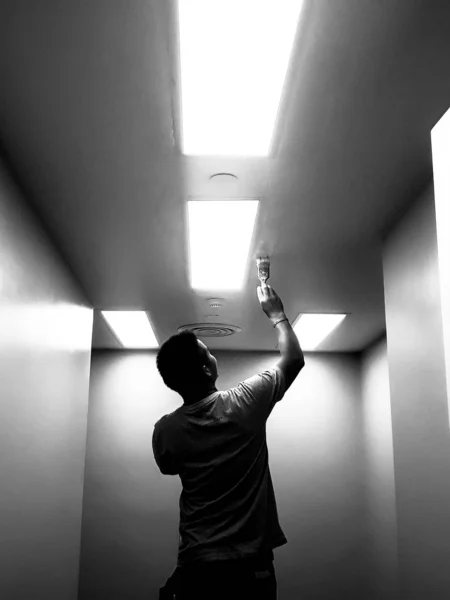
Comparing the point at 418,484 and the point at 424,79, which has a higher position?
the point at 424,79

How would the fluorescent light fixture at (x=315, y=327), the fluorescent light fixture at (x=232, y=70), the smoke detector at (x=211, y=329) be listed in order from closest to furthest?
1. the fluorescent light fixture at (x=232, y=70)
2. the fluorescent light fixture at (x=315, y=327)
3. the smoke detector at (x=211, y=329)

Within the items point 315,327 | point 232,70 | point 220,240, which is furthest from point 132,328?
point 232,70

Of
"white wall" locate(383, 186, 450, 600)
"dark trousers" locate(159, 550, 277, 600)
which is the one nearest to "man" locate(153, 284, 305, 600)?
"dark trousers" locate(159, 550, 277, 600)

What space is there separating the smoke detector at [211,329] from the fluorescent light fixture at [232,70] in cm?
285

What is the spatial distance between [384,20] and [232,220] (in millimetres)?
1346

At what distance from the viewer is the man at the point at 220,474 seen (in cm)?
189

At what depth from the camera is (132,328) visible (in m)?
5.27

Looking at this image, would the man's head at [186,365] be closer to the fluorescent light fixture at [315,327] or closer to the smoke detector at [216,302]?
the smoke detector at [216,302]

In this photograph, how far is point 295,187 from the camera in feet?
8.11

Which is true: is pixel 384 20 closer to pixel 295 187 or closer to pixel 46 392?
pixel 295 187

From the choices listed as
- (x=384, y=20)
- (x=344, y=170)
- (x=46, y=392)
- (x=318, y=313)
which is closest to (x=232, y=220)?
(x=344, y=170)

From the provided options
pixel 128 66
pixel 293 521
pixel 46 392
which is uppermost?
pixel 128 66

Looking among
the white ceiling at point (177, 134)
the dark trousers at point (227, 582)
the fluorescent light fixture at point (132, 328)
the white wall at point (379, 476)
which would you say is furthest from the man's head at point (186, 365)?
the white wall at point (379, 476)

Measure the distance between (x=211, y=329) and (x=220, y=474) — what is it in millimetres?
3051
